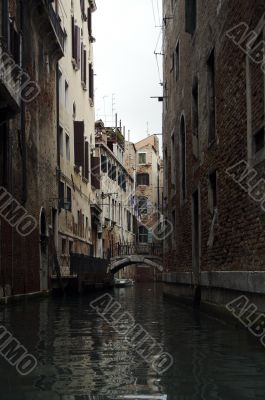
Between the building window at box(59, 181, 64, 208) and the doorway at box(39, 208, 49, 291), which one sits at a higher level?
the building window at box(59, 181, 64, 208)

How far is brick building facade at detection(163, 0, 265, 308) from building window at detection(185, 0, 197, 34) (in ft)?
0.07

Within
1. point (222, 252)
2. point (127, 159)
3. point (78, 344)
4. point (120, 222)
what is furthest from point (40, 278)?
point (127, 159)

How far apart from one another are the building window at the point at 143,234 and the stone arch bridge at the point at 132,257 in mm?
14170

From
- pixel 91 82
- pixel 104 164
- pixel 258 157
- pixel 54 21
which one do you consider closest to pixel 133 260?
pixel 104 164

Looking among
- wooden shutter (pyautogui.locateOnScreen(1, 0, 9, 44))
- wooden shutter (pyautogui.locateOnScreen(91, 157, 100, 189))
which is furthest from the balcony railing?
wooden shutter (pyautogui.locateOnScreen(91, 157, 100, 189))

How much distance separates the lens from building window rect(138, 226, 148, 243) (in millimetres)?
60281

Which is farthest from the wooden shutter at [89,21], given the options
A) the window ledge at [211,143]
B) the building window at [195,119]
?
the window ledge at [211,143]

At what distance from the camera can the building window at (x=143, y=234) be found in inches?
2373

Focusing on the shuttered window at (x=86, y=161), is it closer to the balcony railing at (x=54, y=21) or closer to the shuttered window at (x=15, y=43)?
the balcony railing at (x=54, y=21)

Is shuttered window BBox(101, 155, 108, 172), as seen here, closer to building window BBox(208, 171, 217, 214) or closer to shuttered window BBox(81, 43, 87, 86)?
shuttered window BBox(81, 43, 87, 86)

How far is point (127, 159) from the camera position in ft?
185

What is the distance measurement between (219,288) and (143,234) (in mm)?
50111

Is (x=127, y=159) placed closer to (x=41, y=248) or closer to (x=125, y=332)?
(x=41, y=248)

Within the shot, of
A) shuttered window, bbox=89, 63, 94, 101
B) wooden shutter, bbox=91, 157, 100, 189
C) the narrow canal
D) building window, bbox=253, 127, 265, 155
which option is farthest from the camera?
wooden shutter, bbox=91, 157, 100, 189
